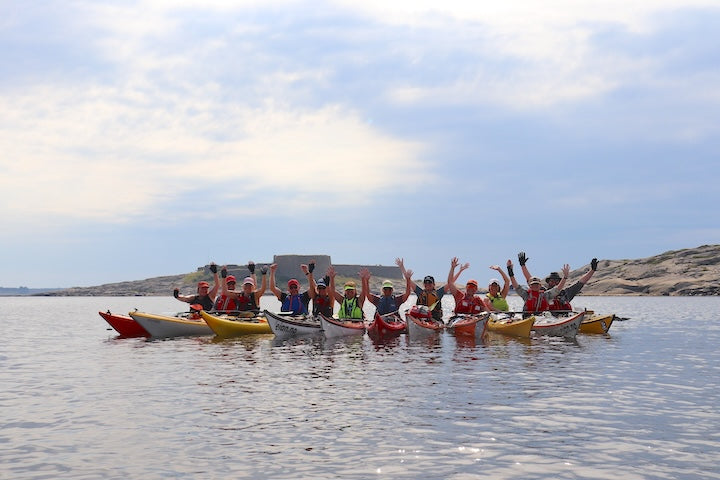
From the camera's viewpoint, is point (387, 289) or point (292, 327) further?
point (387, 289)

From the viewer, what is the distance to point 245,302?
105 ft

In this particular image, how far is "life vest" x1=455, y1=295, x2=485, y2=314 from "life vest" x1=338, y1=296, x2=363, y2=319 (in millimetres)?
4478

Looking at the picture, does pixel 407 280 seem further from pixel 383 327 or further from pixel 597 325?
pixel 597 325

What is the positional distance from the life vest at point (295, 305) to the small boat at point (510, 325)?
8535mm

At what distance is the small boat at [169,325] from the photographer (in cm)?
3125

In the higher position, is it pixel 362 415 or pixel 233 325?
pixel 233 325

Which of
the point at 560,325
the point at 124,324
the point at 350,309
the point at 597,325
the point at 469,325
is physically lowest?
the point at 597,325

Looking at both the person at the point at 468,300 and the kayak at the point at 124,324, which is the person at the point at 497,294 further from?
the kayak at the point at 124,324

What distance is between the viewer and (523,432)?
38.4ft

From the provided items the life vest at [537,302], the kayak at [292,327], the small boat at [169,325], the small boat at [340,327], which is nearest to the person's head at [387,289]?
the small boat at [340,327]

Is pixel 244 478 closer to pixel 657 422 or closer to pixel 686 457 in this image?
pixel 686 457

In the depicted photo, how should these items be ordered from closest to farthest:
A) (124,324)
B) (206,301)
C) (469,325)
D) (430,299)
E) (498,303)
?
(469,325) → (430,299) → (206,301) → (124,324) → (498,303)

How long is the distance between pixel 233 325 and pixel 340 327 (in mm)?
4704

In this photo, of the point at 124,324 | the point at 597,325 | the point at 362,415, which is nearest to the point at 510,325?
the point at 597,325
